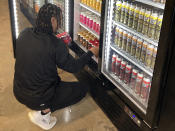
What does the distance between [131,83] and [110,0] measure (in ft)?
3.04

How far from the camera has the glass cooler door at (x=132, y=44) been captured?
7.55ft

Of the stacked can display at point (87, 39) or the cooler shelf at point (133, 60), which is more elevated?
the cooler shelf at point (133, 60)

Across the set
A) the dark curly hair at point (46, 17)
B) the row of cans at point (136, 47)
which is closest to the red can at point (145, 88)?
the row of cans at point (136, 47)

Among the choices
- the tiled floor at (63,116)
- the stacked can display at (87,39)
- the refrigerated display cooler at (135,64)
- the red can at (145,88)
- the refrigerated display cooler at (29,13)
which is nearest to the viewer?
the refrigerated display cooler at (135,64)

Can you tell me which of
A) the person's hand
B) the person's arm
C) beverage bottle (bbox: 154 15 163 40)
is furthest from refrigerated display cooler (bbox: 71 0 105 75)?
beverage bottle (bbox: 154 15 163 40)

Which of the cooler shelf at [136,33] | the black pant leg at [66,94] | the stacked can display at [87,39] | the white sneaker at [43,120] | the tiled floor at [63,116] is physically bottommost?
the tiled floor at [63,116]

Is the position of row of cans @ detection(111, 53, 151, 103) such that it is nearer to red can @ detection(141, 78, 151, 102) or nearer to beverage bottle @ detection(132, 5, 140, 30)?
red can @ detection(141, 78, 151, 102)

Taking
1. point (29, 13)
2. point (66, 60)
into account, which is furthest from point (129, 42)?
point (29, 13)

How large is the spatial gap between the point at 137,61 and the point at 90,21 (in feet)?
3.92

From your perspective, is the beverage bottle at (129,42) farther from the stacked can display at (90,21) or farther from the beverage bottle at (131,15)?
the stacked can display at (90,21)

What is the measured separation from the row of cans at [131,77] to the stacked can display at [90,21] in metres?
0.59

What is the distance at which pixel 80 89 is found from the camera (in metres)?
3.09

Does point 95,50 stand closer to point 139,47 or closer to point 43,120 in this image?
point 139,47

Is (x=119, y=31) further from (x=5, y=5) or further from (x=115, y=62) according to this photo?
(x=5, y=5)
